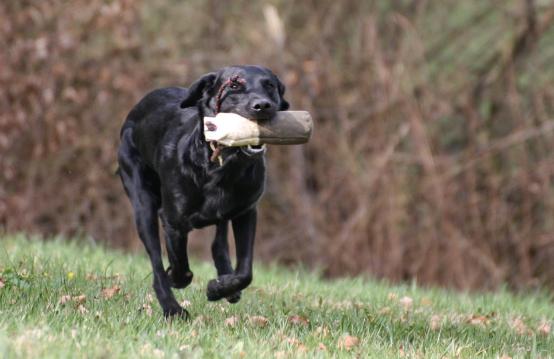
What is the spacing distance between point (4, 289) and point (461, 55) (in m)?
8.71

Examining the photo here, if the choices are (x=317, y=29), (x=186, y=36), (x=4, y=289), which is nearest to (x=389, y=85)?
(x=317, y=29)

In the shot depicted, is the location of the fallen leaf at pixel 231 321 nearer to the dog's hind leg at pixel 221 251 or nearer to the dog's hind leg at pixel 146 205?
the dog's hind leg at pixel 146 205

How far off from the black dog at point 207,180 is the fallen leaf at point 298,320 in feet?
1.17

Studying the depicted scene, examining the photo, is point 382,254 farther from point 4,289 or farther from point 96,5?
point 4,289

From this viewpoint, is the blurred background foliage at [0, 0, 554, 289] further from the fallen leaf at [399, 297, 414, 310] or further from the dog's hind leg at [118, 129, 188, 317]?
the dog's hind leg at [118, 129, 188, 317]

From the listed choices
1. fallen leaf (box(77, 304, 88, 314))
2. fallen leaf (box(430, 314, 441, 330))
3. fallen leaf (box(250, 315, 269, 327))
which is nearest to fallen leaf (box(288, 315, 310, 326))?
fallen leaf (box(250, 315, 269, 327))

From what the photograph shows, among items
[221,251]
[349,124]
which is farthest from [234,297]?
[349,124]

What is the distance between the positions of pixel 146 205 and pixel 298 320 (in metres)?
1.32

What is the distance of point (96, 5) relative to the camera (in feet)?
39.8

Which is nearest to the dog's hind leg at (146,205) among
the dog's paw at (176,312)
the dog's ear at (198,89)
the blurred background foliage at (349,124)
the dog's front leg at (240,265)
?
the dog's paw at (176,312)

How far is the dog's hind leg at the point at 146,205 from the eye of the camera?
574 cm

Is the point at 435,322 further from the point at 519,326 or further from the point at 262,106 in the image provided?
the point at 262,106

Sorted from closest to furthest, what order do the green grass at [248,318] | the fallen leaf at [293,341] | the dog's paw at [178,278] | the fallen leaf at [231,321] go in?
the green grass at [248,318] < the fallen leaf at [293,341] < the fallen leaf at [231,321] < the dog's paw at [178,278]

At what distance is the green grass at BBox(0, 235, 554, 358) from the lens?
4438mm
